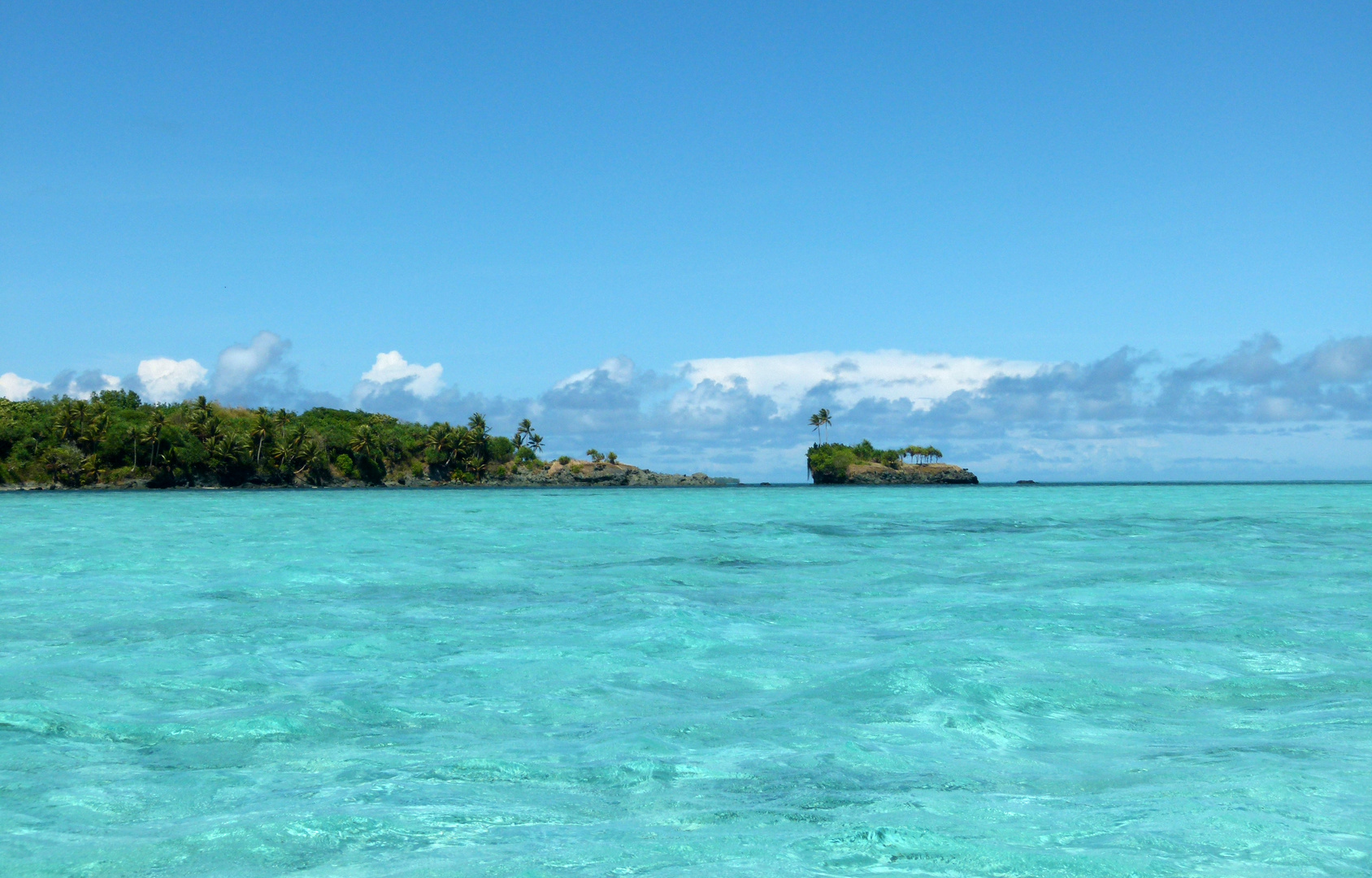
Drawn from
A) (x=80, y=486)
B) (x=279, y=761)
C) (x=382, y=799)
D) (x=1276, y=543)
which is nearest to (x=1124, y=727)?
(x=382, y=799)

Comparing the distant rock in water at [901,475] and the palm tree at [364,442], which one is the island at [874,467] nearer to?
the distant rock in water at [901,475]

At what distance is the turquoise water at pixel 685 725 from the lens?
571cm

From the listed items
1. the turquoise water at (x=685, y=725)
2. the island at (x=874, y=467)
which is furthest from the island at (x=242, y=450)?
the turquoise water at (x=685, y=725)

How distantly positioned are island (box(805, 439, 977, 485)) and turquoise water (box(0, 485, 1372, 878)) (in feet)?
527

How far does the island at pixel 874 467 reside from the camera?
182 metres

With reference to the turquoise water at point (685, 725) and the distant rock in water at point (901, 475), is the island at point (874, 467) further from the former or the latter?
the turquoise water at point (685, 725)

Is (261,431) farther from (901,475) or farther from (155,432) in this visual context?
(901,475)

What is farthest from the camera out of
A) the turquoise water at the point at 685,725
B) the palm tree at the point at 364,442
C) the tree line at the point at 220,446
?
the palm tree at the point at 364,442

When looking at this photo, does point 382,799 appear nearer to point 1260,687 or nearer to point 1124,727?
point 1124,727

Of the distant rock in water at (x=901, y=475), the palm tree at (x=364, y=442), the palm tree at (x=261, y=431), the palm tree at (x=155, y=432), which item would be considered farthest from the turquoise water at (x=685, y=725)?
the distant rock in water at (x=901, y=475)

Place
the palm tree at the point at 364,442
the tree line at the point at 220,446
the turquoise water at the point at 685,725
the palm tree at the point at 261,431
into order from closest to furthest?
the turquoise water at the point at 685,725 < the tree line at the point at 220,446 < the palm tree at the point at 261,431 < the palm tree at the point at 364,442

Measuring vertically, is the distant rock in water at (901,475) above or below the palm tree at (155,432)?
below

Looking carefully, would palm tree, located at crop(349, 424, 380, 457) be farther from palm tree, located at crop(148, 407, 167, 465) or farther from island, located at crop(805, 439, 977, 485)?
island, located at crop(805, 439, 977, 485)

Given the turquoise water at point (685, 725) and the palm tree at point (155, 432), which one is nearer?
the turquoise water at point (685, 725)
